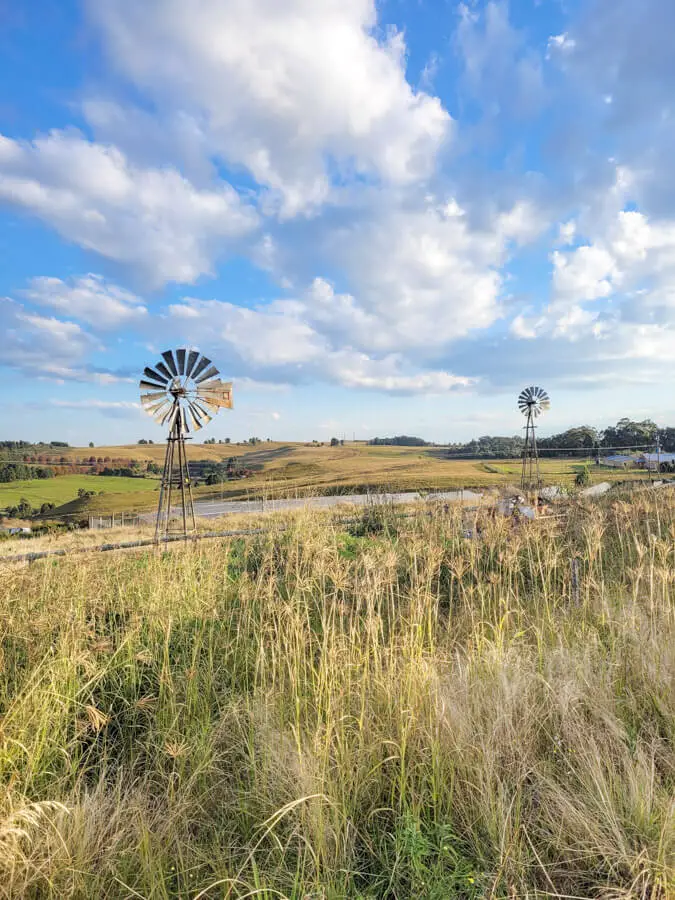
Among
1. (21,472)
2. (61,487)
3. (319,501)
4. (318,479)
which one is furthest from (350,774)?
(21,472)

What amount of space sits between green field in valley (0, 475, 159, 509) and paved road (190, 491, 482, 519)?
1355cm

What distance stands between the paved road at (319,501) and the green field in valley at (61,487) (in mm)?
13550

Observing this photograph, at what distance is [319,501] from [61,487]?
1402 inches

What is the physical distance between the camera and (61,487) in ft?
152

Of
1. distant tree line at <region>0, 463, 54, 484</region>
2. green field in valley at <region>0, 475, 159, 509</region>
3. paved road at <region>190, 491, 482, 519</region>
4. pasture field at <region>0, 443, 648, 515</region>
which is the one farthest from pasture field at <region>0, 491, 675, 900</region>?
distant tree line at <region>0, 463, 54, 484</region>

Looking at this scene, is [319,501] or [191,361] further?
[319,501]

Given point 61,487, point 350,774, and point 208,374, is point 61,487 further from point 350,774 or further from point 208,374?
point 350,774

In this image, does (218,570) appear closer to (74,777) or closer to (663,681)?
(74,777)

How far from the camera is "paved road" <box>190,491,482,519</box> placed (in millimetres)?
12281

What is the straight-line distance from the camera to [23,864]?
198 centimetres

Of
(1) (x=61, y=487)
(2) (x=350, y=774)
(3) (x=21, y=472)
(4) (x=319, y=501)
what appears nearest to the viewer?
(2) (x=350, y=774)

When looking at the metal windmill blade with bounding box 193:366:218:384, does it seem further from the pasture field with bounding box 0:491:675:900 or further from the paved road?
the pasture field with bounding box 0:491:675:900

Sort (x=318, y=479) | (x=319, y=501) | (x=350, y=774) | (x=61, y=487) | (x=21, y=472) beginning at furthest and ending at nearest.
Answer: (x=21, y=472) < (x=61, y=487) < (x=318, y=479) < (x=319, y=501) < (x=350, y=774)

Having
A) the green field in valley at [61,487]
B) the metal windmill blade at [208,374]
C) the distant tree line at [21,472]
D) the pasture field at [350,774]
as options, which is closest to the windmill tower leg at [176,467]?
the metal windmill blade at [208,374]
